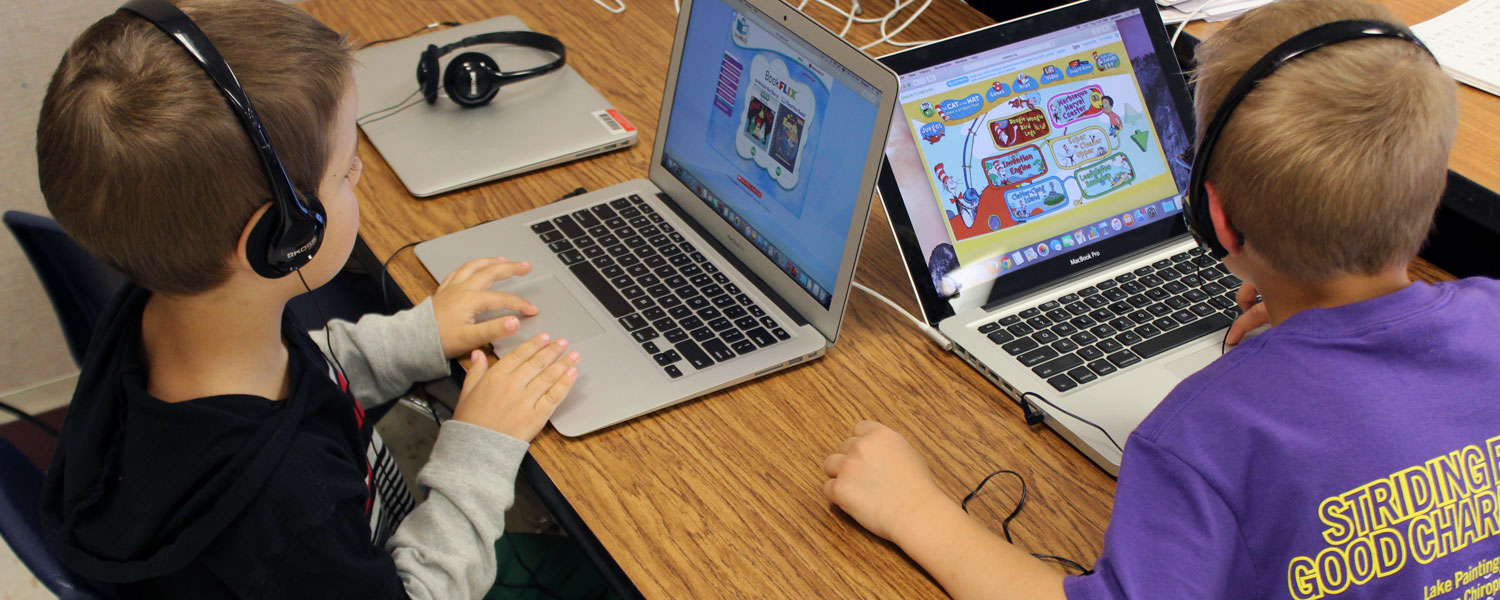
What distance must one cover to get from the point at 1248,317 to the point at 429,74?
3.14ft

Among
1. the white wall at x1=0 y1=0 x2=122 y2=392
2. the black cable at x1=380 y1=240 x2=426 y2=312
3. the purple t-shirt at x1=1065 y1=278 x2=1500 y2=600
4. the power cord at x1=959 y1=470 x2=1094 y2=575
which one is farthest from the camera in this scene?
the white wall at x1=0 y1=0 x2=122 y2=392

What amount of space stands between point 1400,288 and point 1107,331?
0.30 metres

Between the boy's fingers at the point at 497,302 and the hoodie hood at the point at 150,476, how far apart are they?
0.25 m

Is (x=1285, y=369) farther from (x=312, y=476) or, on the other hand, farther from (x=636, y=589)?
(x=312, y=476)

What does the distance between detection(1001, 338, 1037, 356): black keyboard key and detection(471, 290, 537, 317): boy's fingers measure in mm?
444

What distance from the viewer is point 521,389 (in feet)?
3.03

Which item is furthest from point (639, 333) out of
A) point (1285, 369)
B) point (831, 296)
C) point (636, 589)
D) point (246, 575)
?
point (1285, 369)

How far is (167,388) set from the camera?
81cm

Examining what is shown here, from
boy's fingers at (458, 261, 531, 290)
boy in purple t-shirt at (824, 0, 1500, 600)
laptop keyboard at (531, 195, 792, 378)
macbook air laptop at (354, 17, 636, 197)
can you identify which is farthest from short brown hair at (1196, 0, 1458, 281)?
macbook air laptop at (354, 17, 636, 197)

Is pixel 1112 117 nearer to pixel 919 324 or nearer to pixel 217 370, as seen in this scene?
pixel 919 324

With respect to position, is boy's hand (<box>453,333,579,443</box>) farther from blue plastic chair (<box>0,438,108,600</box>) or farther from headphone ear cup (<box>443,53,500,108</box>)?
headphone ear cup (<box>443,53,500,108</box>)

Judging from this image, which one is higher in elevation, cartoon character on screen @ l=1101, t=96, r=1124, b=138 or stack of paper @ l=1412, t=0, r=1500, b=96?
stack of paper @ l=1412, t=0, r=1500, b=96

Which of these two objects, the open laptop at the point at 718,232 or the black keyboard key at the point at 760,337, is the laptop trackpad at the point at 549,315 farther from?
the black keyboard key at the point at 760,337

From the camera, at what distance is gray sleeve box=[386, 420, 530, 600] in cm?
86
